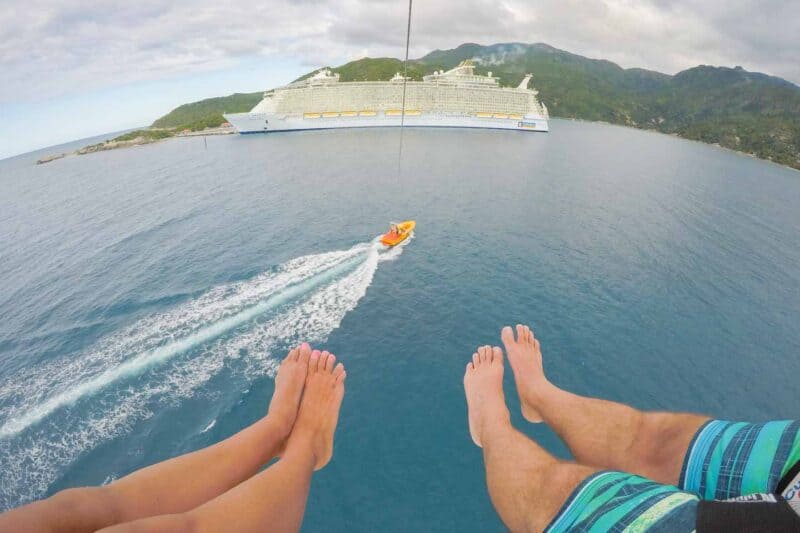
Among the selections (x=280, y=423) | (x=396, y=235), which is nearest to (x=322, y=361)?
(x=280, y=423)

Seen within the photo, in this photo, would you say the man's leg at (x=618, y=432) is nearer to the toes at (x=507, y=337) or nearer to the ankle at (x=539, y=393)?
the ankle at (x=539, y=393)

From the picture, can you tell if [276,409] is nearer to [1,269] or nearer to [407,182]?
[1,269]

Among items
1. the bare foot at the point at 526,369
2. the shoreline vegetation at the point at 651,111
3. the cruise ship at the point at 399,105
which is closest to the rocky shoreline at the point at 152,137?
the shoreline vegetation at the point at 651,111

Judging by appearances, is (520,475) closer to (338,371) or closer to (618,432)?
(618,432)

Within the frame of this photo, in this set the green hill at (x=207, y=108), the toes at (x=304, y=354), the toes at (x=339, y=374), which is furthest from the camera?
the green hill at (x=207, y=108)

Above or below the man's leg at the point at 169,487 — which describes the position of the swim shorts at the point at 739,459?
above

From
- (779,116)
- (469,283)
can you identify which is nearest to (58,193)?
(469,283)
